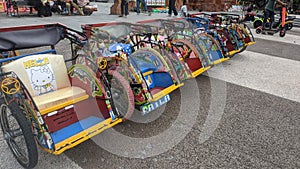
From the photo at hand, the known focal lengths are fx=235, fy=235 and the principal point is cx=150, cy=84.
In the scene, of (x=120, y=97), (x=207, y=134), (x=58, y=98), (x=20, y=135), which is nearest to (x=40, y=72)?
(x=58, y=98)

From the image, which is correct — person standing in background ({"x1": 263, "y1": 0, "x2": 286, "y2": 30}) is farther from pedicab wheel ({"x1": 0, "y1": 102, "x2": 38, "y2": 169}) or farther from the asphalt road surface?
pedicab wheel ({"x1": 0, "y1": 102, "x2": 38, "y2": 169})

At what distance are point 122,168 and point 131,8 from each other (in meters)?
14.6

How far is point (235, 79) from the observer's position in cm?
490

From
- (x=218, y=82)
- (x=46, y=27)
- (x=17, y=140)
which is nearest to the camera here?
(x=17, y=140)

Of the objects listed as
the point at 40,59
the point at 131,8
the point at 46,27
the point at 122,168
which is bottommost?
the point at 122,168

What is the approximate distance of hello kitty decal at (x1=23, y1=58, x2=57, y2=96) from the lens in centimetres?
285

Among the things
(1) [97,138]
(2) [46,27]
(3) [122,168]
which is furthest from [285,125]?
(2) [46,27]

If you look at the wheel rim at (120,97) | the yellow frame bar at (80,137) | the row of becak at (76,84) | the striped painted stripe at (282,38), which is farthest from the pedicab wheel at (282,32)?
the yellow frame bar at (80,137)

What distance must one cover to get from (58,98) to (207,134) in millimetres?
1873

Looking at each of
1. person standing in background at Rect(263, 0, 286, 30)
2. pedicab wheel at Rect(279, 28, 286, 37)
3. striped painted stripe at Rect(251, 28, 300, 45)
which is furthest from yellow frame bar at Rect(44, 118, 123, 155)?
pedicab wheel at Rect(279, 28, 286, 37)

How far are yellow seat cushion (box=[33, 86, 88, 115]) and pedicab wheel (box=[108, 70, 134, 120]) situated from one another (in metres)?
0.38

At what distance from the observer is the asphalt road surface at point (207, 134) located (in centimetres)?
246

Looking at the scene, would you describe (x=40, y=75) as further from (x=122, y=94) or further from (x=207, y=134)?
(x=207, y=134)

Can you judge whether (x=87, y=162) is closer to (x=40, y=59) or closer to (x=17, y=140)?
(x=17, y=140)
